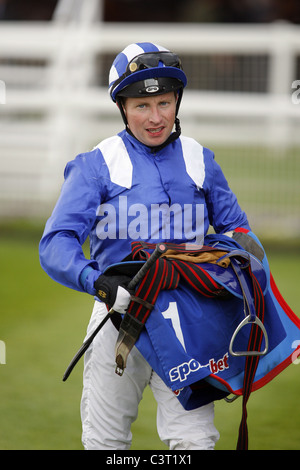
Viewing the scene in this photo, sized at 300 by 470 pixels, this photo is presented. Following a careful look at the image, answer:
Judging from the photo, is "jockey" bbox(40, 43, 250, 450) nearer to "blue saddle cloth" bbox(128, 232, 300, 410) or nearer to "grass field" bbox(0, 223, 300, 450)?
"blue saddle cloth" bbox(128, 232, 300, 410)

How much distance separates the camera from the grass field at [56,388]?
345 cm

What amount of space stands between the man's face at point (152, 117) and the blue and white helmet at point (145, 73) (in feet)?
0.12

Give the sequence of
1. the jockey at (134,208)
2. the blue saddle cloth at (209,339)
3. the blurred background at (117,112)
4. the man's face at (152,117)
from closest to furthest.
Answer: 1. the blue saddle cloth at (209,339)
2. the jockey at (134,208)
3. the man's face at (152,117)
4. the blurred background at (117,112)

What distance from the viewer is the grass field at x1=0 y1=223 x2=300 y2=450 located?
136 inches

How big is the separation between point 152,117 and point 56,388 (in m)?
1.95

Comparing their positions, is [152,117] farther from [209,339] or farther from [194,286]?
[209,339]

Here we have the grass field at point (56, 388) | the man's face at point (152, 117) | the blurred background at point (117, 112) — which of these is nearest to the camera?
the man's face at point (152, 117)

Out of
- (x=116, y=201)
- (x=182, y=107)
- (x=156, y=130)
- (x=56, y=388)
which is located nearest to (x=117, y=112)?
(x=182, y=107)

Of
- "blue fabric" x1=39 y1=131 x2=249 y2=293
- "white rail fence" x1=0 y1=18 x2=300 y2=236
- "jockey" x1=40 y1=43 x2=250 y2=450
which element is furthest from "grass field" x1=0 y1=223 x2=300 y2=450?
"white rail fence" x1=0 y1=18 x2=300 y2=236

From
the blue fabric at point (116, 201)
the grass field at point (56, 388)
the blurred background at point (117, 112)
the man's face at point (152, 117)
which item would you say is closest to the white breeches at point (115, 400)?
the blue fabric at point (116, 201)

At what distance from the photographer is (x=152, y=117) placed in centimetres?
261

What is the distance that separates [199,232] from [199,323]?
0.40m

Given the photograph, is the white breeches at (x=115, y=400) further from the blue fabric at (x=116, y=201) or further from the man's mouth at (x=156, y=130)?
the man's mouth at (x=156, y=130)
